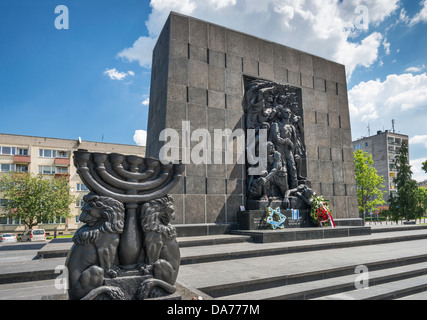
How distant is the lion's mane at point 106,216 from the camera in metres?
3.78

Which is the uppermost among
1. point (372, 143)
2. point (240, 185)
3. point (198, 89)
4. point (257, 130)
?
point (372, 143)

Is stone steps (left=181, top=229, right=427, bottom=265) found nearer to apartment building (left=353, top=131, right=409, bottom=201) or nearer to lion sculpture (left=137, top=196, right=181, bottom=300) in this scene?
lion sculpture (left=137, top=196, right=181, bottom=300)

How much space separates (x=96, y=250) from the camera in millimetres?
3736

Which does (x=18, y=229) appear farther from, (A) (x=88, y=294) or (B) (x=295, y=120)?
(A) (x=88, y=294)

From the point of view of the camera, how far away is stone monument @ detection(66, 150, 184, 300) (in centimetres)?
367

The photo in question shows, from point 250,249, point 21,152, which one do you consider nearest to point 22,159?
point 21,152

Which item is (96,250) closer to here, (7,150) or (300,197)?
(300,197)

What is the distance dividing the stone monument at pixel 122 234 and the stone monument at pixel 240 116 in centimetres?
621

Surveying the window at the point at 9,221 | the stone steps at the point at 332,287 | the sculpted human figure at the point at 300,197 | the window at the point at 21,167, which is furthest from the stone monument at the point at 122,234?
the window at the point at 21,167

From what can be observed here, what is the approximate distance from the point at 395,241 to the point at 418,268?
4.66 metres

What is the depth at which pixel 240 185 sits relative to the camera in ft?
39.2

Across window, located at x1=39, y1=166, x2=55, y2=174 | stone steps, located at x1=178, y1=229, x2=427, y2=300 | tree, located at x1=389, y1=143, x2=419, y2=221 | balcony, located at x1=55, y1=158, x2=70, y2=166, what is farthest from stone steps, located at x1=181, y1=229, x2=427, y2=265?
window, located at x1=39, y1=166, x2=55, y2=174
